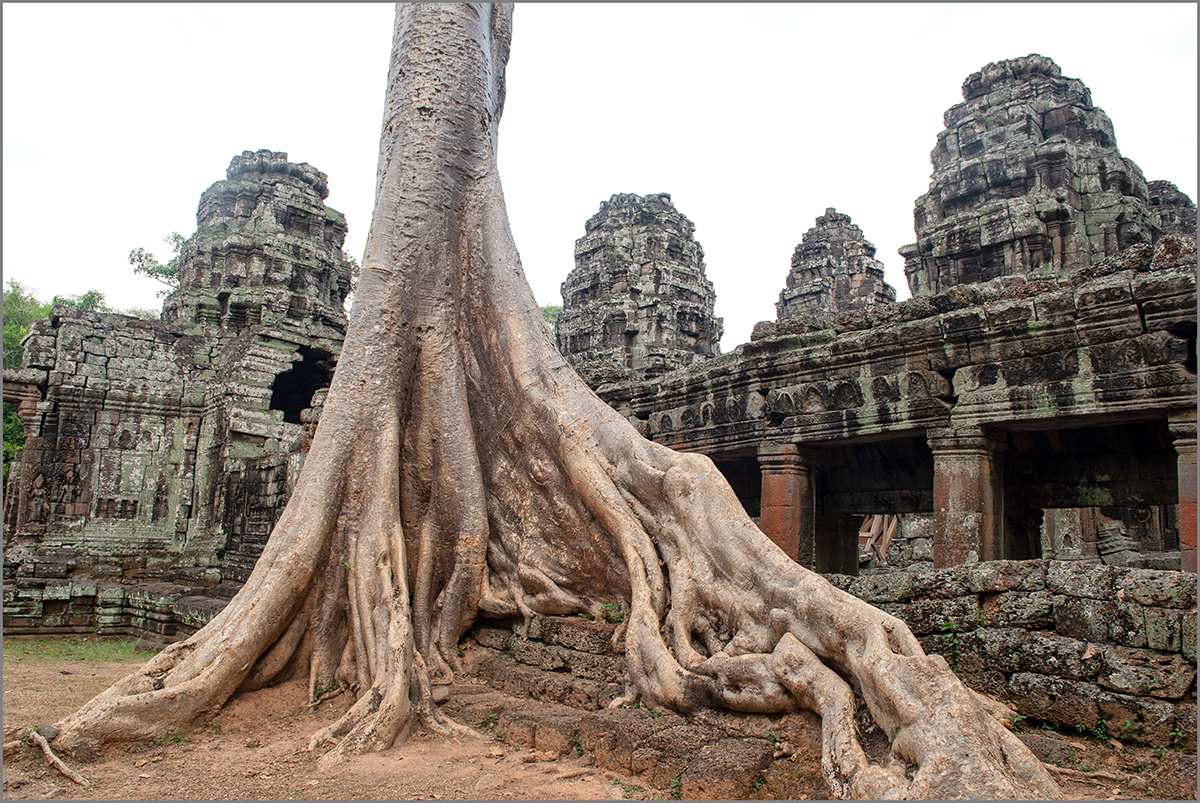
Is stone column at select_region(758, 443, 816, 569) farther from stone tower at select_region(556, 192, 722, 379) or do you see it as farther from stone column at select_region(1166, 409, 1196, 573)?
stone tower at select_region(556, 192, 722, 379)

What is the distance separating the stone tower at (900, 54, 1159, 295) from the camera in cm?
903

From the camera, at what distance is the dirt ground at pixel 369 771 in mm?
2443

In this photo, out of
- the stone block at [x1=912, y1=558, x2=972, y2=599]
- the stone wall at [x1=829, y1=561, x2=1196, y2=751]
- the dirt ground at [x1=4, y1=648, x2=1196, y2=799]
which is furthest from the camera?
the stone block at [x1=912, y1=558, x2=972, y2=599]

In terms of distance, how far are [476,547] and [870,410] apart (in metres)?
3.47

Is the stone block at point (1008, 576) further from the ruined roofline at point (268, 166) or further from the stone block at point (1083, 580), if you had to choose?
the ruined roofline at point (268, 166)

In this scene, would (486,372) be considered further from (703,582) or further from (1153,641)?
(1153,641)

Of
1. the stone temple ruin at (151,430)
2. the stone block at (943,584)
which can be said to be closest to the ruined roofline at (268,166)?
the stone temple ruin at (151,430)

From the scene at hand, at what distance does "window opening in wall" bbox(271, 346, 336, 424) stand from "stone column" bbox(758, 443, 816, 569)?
8.98m

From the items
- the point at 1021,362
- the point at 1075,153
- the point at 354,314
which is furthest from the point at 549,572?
the point at 1075,153

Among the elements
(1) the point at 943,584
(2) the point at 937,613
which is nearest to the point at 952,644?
(2) the point at 937,613

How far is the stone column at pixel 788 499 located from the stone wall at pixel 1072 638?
11.2 ft

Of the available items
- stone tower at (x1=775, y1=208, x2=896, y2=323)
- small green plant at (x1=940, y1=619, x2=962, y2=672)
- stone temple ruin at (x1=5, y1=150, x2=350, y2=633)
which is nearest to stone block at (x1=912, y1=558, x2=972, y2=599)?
small green plant at (x1=940, y1=619, x2=962, y2=672)

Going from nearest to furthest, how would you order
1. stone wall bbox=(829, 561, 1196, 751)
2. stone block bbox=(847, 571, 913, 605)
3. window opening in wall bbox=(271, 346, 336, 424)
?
stone wall bbox=(829, 561, 1196, 751) → stone block bbox=(847, 571, 913, 605) → window opening in wall bbox=(271, 346, 336, 424)

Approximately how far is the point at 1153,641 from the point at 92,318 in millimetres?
14362
